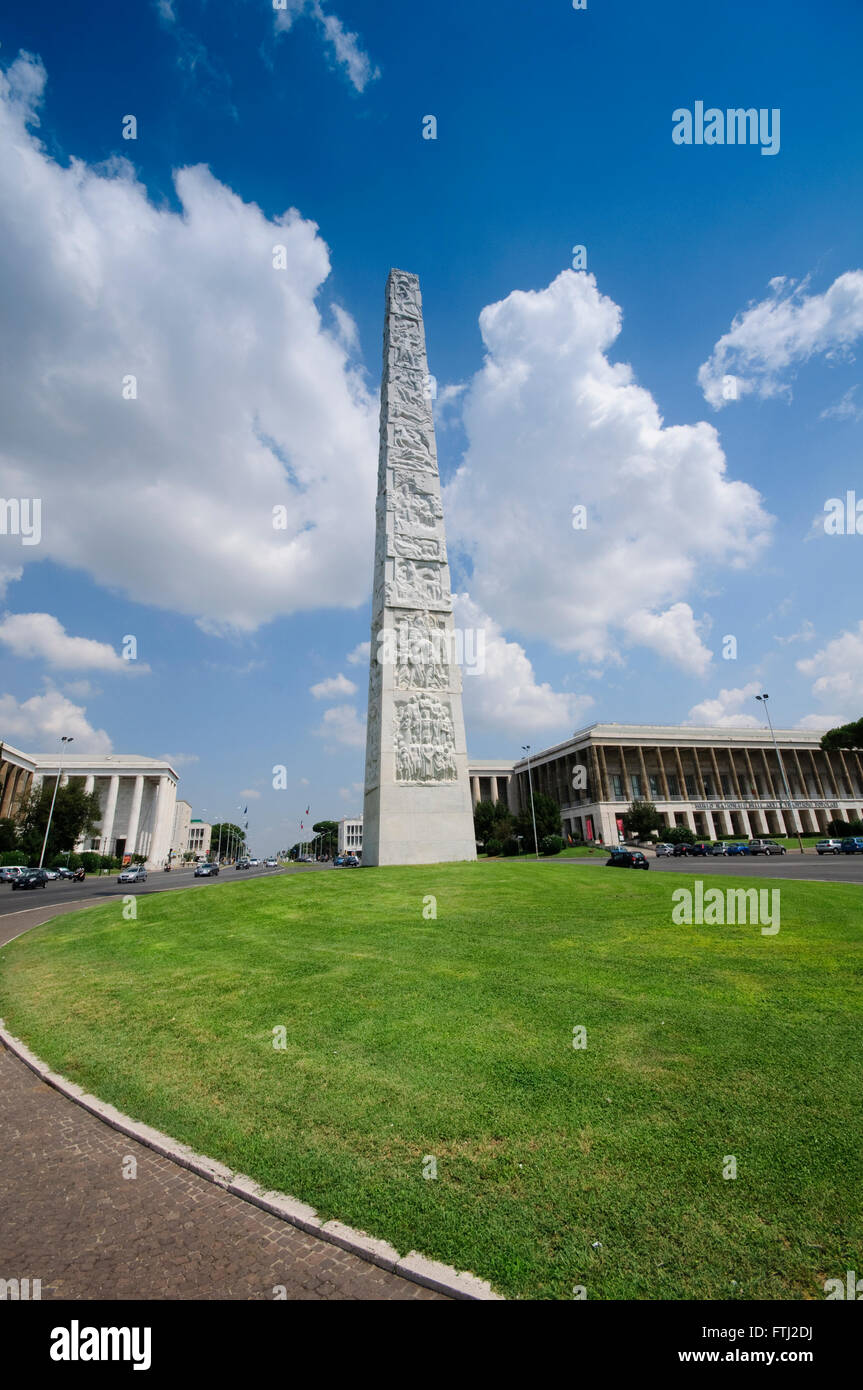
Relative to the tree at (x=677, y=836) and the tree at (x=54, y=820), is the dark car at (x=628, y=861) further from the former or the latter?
the tree at (x=54, y=820)

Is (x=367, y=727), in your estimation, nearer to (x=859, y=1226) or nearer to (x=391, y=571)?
(x=391, y=571)

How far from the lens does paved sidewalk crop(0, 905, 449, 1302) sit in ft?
11.8

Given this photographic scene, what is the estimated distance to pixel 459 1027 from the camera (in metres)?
7.26

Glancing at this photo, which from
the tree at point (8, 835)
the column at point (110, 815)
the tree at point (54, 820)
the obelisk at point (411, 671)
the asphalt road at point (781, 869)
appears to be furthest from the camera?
the column at point (110, 815)

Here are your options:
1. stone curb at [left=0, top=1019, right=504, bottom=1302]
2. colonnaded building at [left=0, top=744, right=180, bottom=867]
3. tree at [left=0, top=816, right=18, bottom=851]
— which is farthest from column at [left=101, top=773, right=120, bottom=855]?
stone curb at [left=0, top=1019, right=504, bottom=1302]

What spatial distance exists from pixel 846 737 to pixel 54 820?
104820 millimetres

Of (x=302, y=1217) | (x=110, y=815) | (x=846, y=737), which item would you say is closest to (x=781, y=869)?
(x=302, y=1217)

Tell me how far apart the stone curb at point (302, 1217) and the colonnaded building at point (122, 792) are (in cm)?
10907

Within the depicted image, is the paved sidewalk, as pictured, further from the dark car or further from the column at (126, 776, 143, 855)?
the column at (126, 776, 143, 855)

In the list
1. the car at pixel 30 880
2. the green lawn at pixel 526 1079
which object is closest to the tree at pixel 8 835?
the car at pixel 30 880

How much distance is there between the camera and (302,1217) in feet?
13.5

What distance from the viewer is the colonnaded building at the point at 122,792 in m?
103

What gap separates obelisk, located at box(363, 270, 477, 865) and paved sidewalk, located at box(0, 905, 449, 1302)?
65.8ft
